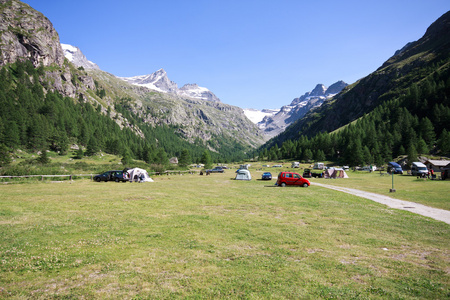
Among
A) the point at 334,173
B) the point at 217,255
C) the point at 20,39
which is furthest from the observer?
the point at 20,39

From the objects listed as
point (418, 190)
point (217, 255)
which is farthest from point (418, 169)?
point (217, 255)

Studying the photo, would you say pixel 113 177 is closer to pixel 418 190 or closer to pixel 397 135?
pixel 418 190

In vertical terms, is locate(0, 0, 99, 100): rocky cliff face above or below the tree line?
above

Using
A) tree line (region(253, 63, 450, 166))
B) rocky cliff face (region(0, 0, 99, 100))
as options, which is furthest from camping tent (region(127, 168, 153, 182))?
rocky cliff face (region(0, 0, 99, 100))

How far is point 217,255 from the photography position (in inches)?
371

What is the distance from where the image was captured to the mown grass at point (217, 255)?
680 cm

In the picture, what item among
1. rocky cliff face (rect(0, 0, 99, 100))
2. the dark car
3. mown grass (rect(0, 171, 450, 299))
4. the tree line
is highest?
rocky cliff face (rect(0, 0, 99, 100))

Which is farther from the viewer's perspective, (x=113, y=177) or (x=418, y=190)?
(x=113, y=177)

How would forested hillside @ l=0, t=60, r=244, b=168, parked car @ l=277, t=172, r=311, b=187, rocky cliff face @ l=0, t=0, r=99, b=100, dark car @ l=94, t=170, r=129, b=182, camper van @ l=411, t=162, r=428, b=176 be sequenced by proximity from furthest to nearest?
rocky cliff face @ l=0, t=0, r=99, b=100, forested hillside @ l=0, t=60, r=244, b=168, camper van @ l=411, t=162, r=428, b=176, dark car @ l=94, t=170, r=129, b=182, parked car @ l=277, t=172, r=311, b=187

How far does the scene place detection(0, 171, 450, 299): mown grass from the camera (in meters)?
6.80

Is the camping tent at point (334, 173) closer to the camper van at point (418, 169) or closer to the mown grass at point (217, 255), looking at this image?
the camper van at point (418, 169)

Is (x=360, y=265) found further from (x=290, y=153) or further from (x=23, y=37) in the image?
(x=23, y=37)

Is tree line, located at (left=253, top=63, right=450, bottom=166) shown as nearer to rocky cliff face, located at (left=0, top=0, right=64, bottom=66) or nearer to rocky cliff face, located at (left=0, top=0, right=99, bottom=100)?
rocky cliff face, located at (left=0, top=0, right=99, bottom=100)

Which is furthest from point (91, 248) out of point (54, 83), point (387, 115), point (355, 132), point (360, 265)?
point (54, 83)
